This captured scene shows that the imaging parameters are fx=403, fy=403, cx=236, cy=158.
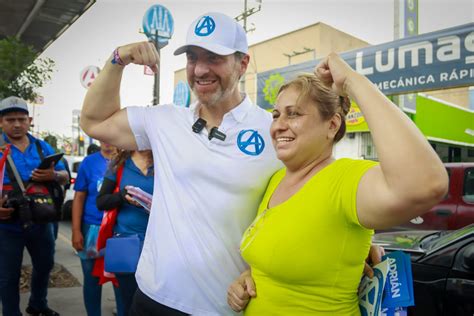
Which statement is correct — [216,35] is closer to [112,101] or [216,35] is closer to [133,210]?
[112,101]

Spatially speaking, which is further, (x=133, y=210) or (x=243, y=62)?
(x=133, y=210)

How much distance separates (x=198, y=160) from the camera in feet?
5.34

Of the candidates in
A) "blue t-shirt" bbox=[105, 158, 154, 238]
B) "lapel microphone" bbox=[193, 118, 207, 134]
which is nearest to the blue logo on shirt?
"lapel microphone" bbox=[193, 118, 207, 134]

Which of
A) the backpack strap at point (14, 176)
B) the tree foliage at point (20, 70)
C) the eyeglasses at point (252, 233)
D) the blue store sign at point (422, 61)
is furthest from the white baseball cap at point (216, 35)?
the blue store sign at point (422, 61)

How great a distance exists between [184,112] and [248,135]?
0.32 m

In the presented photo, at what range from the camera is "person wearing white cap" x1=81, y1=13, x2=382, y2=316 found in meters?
1.58

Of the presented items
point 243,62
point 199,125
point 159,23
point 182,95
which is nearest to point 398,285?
point 199,125

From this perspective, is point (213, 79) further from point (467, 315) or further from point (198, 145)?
point (467, 315)

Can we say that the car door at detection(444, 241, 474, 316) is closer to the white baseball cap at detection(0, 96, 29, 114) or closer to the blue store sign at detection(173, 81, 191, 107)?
the white baseball cap at detection(0, 96, 29, 114)

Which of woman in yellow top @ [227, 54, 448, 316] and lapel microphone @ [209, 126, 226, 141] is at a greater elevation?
lapel microphone @ [209, 126, 226, 141]

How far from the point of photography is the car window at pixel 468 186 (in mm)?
6180

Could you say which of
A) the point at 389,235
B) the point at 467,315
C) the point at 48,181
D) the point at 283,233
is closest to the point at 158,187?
the point at 283,233

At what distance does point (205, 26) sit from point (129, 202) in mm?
1363

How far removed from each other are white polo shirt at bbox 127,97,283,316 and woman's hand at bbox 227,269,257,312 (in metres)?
0.07
